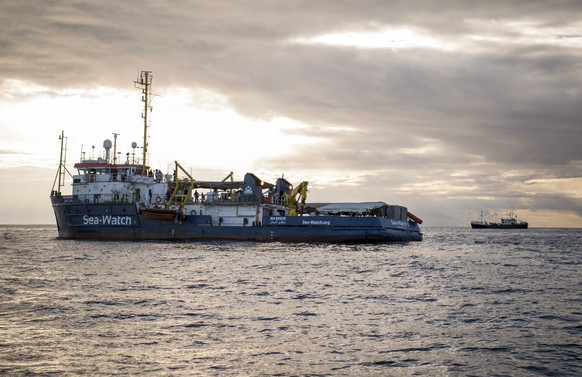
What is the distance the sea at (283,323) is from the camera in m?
14.2

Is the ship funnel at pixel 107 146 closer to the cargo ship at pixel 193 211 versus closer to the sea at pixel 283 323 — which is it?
the cargo ship at pixel 193 211

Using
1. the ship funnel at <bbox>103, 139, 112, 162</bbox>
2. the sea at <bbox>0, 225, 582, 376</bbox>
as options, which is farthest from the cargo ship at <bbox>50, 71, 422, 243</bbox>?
the sea at <bbox>0, 225, 582, 376</bbox>

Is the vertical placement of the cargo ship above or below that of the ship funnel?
below

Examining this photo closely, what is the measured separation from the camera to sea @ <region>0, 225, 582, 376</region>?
Result: 46.7ft

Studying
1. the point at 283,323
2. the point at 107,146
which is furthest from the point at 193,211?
the point at 283,323

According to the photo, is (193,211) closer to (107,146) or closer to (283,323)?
(107,146)

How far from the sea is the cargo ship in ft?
102

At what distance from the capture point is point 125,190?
242 ft

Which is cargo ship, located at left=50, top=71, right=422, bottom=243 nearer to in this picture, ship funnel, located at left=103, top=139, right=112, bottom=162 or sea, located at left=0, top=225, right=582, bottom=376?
ship funnel, located at left=103, top=139, right=112, bottom=162

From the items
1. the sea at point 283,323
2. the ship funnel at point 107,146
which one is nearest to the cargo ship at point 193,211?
the ship funnel at point 107,146

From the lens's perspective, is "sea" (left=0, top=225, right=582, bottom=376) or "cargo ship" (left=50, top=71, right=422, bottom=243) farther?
"cargo ship" (left=50, top=71, right=422, bottom=243)

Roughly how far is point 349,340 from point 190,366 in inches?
207

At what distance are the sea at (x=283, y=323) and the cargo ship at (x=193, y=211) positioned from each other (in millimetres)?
30988

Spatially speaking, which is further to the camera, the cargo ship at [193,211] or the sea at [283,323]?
the cargo ship at [193,211]
